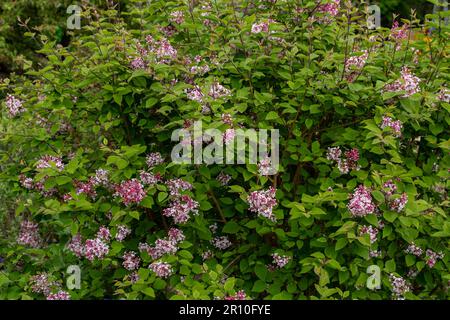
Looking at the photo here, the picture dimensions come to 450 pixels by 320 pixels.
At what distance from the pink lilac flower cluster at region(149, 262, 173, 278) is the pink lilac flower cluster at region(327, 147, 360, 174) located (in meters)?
0.91

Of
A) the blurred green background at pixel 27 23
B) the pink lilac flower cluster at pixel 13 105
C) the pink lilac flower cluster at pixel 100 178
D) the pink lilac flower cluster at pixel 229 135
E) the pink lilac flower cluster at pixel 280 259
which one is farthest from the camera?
the blurred green background at pixel 27 23

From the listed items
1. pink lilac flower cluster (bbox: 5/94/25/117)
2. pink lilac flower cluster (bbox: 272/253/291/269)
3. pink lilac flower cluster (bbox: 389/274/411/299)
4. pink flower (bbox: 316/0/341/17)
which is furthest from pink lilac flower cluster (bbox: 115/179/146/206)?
pink flower (bbox: 316/0/341/17)

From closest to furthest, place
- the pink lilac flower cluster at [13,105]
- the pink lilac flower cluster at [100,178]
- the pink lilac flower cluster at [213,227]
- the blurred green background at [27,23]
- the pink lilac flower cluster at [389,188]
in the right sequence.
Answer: the pink lilac flower cluster at [389,188] < the pink lilac flower cluster at [100,178] < the pink lilac flower cluster at [213,227] < the pink lilac flower cluster at [13,105] < the blurred green background at [27,23]

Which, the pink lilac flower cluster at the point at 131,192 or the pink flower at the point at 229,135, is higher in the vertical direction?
the pink flower at the point at 229,135

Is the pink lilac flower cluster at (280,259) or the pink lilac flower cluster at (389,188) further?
the pink lilac flower cluster at (280,259)

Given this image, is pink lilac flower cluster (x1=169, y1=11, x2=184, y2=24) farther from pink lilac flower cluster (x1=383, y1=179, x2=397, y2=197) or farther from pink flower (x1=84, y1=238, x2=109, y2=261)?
pink lilac flower cluster (x1=383, y1=179, x2=397, y2=197)

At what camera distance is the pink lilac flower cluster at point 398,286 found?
9.09ft

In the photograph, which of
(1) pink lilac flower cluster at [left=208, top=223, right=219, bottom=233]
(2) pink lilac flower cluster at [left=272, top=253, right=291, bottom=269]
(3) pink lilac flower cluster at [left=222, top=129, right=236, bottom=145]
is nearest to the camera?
(3) pink lilac flower cluster at [left=222, top=129, right=236, bottom=145]

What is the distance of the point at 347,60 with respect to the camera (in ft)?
9.61

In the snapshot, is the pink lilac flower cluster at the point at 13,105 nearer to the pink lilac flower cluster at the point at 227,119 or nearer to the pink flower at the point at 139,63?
the pink flower at the point at 139,63

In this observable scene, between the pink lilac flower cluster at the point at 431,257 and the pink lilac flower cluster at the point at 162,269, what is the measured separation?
1172 millimetres

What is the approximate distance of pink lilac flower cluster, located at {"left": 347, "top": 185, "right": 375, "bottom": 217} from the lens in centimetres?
258

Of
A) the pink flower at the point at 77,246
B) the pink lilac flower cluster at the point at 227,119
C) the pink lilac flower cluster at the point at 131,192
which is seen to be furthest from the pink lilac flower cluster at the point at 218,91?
the pink flower at the point at 77,246

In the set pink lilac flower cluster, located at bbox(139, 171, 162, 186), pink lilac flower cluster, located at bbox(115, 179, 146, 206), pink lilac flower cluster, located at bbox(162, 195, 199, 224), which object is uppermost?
pink lilac flower cluster, located at bbox(139, 171, 162, 186)
